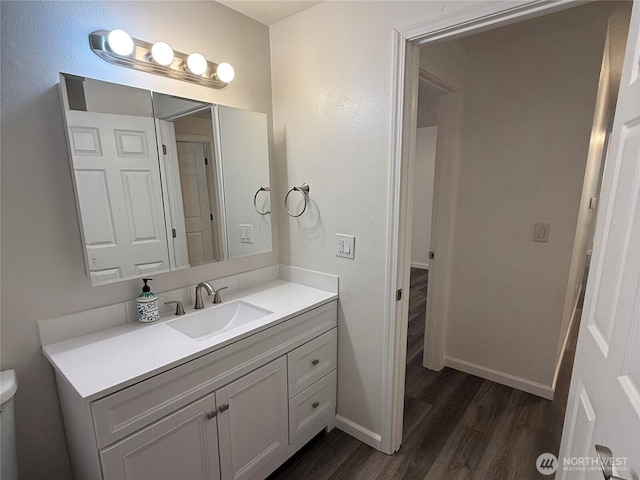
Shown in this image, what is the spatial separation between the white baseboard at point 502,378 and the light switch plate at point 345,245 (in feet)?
5.07

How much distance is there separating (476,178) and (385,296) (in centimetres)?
128

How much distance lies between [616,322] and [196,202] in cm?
167

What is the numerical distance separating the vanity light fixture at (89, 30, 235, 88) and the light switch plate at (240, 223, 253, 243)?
0.77 m

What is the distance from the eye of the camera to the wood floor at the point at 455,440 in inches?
66.6

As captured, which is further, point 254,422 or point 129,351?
point 254,422

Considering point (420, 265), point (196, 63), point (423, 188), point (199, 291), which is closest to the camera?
point (196, 63)

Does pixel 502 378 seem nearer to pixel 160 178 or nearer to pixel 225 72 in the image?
pixel 160 178

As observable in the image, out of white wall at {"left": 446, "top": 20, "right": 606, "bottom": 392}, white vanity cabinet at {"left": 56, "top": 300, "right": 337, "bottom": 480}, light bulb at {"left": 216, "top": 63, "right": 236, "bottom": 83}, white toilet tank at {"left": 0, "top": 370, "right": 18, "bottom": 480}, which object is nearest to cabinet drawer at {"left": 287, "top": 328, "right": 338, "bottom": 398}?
white vanity cabinet at {"left": 56, "top": 300, "right": 337, "bottom": 480}

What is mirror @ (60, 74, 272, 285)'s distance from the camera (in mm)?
1305

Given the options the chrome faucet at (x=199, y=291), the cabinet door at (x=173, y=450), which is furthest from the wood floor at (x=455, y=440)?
the chrome faucet at (x=199, y=291)

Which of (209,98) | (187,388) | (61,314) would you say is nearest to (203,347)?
(187,388)

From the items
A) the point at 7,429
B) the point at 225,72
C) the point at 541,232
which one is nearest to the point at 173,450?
the point at 7,429

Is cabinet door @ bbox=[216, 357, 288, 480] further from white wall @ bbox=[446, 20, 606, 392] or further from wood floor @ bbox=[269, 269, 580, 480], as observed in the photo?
white wall @ bbox=[446, 20, 606, 392]

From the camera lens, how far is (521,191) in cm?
221
